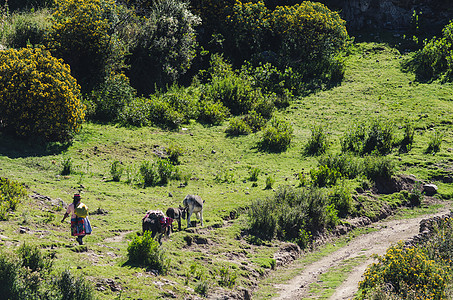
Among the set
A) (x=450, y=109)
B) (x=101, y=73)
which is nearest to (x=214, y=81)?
(x=101, y=73)

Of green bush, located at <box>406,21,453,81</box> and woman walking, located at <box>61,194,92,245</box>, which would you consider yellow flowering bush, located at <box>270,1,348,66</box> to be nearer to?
green bush, located at <box>406,21,453,81</box>

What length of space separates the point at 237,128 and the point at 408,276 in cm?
1460

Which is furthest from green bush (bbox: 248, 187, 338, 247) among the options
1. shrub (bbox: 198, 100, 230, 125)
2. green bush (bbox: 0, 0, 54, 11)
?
green bush (bbox: 0, 0, 54, 11)

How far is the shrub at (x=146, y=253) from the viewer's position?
450 inches

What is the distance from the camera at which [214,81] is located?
28.5 metres

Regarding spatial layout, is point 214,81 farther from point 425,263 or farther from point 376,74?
point 425,263

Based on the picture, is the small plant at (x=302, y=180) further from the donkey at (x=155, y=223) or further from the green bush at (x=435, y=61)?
the green bush at (x=435, y=61)

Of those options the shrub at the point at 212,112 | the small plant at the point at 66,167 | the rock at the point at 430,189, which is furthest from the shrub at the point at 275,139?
the small plant at the point at 66,167

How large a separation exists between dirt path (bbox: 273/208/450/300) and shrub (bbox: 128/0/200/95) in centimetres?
1481

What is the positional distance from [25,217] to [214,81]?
17.5 m

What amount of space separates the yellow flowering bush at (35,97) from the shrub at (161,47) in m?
7.48

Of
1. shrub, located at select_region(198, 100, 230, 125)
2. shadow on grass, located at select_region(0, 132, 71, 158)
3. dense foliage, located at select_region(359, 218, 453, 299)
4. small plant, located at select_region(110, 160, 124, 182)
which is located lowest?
dense foliage, located at select_region(359, 218, 453, 299)

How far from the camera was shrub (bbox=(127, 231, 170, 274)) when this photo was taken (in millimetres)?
11438

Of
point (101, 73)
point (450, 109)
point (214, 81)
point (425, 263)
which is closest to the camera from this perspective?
point (425, 263)
